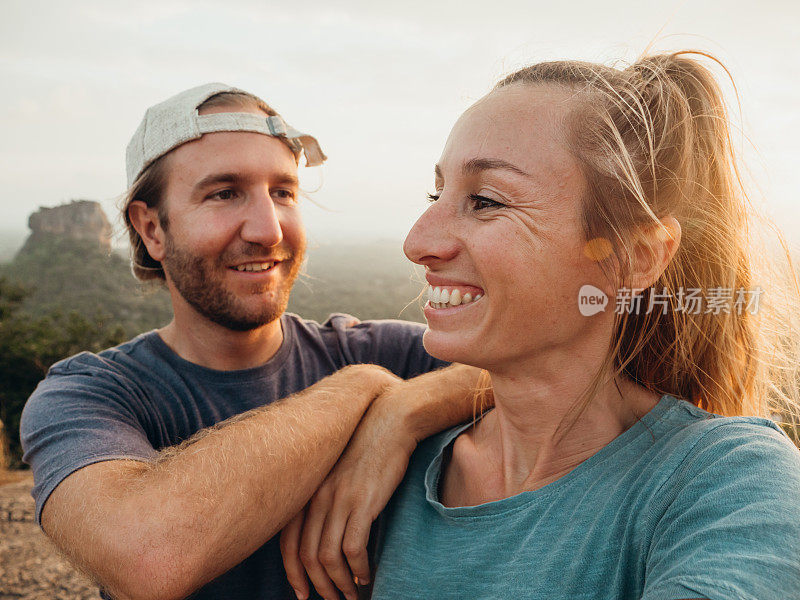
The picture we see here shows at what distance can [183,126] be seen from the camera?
3.01 m

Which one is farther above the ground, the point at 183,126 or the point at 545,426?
the point at 183,126

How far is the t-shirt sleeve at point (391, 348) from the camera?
10.7 ft

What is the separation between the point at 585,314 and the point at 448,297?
0.41 metres

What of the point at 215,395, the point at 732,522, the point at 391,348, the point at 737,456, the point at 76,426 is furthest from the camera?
the point at 391,348

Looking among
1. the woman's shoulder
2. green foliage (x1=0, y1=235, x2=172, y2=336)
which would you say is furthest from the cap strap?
green foliage (x1=0, y1=235, x2=172, y2=336)

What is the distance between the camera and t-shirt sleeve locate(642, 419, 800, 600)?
0.98 metres

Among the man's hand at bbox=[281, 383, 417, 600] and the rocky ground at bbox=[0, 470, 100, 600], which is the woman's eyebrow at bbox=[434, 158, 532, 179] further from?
the rocky ground at bbox=[0, 470, 100, 600]

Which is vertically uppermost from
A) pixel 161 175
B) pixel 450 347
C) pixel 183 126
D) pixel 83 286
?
pixel 183 126

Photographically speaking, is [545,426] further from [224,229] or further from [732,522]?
[224,229]

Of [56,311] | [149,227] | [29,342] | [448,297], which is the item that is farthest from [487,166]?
[56,311]

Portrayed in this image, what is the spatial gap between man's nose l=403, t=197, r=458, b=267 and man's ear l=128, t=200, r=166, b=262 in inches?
78.0

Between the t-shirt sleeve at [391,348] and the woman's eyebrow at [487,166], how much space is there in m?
1.70

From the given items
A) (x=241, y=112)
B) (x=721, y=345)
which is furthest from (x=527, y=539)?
(x=241, y=112)

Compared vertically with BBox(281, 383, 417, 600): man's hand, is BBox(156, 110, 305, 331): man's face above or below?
above
